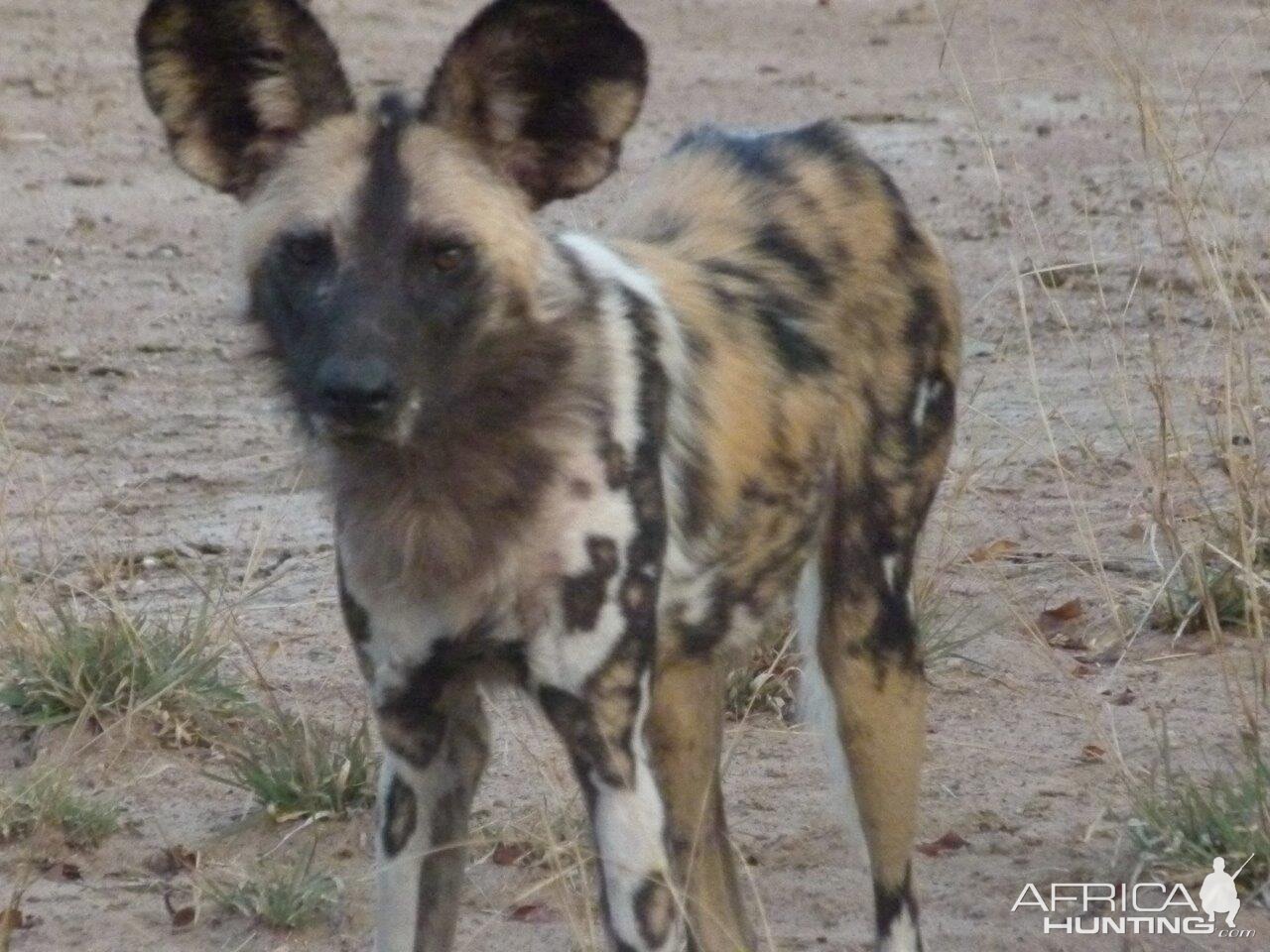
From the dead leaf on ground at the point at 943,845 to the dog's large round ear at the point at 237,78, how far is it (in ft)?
4.63

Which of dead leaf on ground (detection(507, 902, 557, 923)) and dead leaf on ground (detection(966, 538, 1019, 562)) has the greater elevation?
dead leaf on ground (detection(966, 538, 1019, 562))

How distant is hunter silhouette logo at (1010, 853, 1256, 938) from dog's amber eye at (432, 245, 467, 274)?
3.75 feet

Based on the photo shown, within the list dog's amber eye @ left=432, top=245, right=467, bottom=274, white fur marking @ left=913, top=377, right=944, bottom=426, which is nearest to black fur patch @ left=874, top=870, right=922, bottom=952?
white fur marking @ left=913, top=377, right=944, bottom=426

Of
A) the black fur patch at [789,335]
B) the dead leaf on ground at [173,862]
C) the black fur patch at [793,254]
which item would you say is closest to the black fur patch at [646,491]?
the black fur patch at [789,335]

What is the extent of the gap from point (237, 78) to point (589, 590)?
684 mm

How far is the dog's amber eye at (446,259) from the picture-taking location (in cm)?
249

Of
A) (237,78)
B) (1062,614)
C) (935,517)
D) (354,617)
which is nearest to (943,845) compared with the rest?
(1062,614)

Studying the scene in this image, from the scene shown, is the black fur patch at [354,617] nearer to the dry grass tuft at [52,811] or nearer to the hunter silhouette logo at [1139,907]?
the dry grass tuft at [52,811]

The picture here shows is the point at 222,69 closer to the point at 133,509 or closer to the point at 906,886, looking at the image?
the point at 906,886

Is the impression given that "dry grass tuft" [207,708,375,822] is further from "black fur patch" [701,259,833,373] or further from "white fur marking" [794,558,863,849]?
"black fur patch" [701,259,833,373]

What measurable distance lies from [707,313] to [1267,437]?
179 centimetres

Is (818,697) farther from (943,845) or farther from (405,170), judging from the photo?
(405,170)

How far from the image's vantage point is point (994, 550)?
4312 millimetres

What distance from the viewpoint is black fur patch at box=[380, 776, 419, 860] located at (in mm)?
2693
